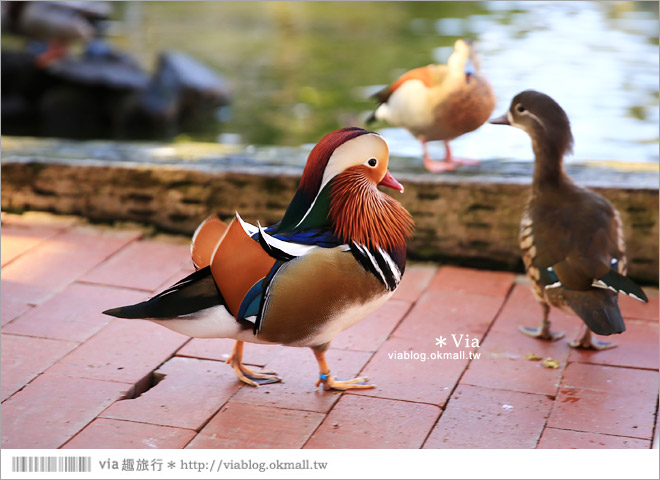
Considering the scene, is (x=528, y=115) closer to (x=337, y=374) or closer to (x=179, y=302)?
(x=337, y=374)

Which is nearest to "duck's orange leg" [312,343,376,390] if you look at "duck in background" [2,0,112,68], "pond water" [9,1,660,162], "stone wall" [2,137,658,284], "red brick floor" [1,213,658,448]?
"red brick floor" [1,213,658,448]

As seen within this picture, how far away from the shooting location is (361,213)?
2646 mm

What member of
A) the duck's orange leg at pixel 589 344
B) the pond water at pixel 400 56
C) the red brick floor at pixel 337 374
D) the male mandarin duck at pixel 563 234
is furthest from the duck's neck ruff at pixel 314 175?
the pond water at pixel 400 56

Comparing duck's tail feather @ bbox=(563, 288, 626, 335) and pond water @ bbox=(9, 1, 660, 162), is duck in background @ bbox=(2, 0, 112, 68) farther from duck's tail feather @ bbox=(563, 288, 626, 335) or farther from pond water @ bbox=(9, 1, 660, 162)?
duck's tail feather @ bbox=(563, 288, 626, 335)

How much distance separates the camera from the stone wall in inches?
154

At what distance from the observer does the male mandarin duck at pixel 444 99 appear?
290cm

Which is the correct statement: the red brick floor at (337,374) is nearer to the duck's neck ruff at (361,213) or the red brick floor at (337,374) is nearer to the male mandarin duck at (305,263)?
the male mandarin duck at (305,263)

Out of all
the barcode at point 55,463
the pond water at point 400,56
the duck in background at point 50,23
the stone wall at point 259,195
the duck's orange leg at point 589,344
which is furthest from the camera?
the duck in background at point 50,23

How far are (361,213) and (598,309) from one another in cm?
99

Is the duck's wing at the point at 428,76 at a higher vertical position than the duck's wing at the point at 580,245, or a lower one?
higher

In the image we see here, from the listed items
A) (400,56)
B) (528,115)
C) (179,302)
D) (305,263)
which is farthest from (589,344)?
(400,56)

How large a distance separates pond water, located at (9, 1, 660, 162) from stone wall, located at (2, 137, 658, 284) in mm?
408

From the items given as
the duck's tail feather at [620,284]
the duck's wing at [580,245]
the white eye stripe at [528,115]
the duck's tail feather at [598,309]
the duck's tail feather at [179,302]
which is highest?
Answer: the white eye stripe at [528,115]

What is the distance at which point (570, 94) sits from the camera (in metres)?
6.07
